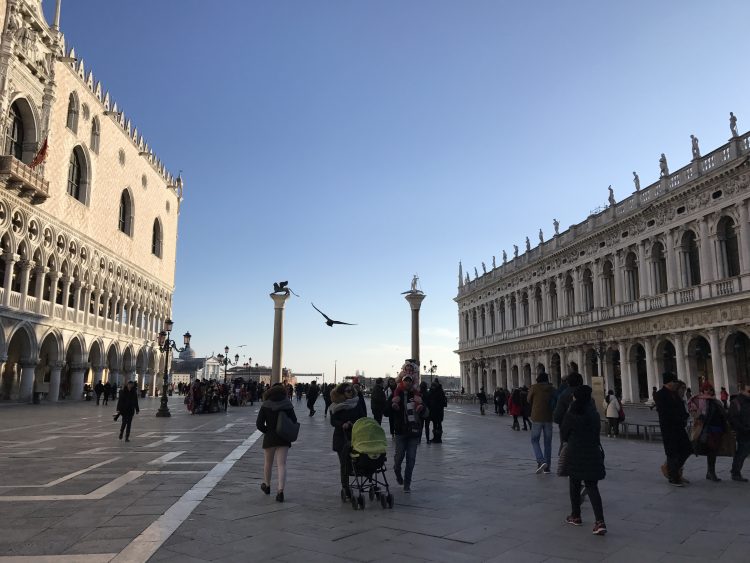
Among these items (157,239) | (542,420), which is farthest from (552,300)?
(542,420)

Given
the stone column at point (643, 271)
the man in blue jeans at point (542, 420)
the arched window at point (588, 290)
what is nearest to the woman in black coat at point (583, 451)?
the man in blue jeans at point (542, 420)

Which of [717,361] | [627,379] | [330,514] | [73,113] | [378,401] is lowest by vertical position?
[330,514]

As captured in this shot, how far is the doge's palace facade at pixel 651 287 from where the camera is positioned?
26.5 meters

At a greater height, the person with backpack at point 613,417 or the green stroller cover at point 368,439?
the green stroller cover at point 368,439

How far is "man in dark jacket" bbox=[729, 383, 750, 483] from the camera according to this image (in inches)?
338

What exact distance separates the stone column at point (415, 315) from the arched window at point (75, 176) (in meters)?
22.8

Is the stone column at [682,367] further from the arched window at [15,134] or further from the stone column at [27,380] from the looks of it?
the arched window at [15,134]

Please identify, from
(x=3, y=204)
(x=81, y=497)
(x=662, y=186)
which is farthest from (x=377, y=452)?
(x=662, y=186)

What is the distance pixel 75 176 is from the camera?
37500mm

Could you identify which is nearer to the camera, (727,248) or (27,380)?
(727,248)

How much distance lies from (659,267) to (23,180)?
1340 inches

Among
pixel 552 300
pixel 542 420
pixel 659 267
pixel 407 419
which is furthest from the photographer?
pixel 552 300

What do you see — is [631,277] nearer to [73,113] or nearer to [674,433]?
[674,433]

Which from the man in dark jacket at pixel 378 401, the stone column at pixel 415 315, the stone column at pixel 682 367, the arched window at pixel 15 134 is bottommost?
the man in dark jacket at pixel 378 401
